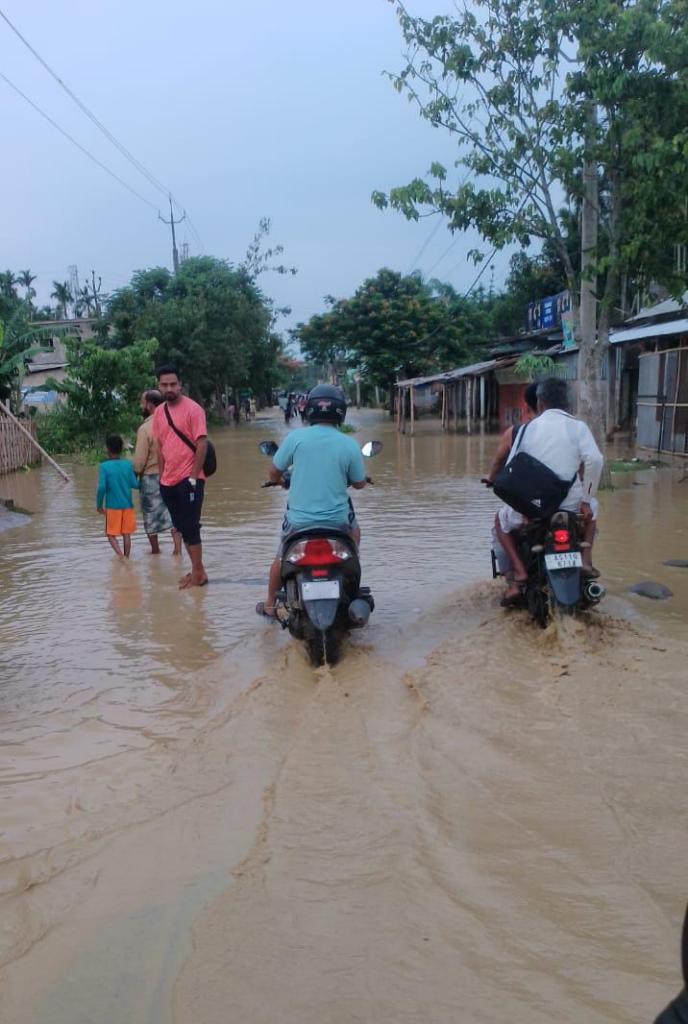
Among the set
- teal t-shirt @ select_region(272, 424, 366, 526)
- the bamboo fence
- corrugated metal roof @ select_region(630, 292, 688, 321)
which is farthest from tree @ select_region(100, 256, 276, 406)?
teal t-shirt @ select_region(272, 424, 366, 526)

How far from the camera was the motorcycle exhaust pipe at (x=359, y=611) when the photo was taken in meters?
5.22

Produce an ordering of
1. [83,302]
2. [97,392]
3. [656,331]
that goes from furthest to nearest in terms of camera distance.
Result: [83,302], [97,392], [656,331]

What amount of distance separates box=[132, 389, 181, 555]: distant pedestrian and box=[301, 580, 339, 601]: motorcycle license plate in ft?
12.9

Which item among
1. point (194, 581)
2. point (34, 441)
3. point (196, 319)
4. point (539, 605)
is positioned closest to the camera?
point (539, 605)

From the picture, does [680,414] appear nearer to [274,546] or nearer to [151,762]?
[274,546]

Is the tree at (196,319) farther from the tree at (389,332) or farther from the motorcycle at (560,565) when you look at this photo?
the motorcycle at (560,565)

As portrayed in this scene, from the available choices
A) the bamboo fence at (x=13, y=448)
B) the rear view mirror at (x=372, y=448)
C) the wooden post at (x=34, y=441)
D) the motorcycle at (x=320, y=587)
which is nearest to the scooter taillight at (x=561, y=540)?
the motorcycle at (x=320, y=587)

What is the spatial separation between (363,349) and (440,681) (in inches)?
1447

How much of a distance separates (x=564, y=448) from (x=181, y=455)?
3.29 metres

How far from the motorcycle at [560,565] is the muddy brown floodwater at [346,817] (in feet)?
0.54

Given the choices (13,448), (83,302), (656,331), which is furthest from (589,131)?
(83,302)

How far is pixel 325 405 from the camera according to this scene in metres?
5.49

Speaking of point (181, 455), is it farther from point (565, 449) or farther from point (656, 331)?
point (656, 331)

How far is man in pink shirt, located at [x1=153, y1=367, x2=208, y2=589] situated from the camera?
289 inches
